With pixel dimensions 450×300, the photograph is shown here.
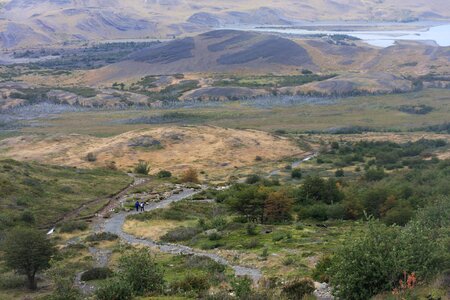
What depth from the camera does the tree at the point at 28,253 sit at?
26.4m

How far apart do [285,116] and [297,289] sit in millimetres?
84693

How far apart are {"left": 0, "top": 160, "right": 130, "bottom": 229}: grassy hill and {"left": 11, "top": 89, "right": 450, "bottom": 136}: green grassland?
112 feet

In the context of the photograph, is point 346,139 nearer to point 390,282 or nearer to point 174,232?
point 174,232

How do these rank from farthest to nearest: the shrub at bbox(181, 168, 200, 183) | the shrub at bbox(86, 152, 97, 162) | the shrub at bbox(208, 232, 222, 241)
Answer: the shrub at bbox(86, 152, 97, 162), the shrub at bbox(181, 168, 200, 183), the shrub at bbox(208, 232, 222, 241)

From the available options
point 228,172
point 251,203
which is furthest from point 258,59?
point 251,203

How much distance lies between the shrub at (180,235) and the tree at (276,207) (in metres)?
4.81

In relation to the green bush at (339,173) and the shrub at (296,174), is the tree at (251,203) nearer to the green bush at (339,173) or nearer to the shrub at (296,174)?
the shrub at (296,174)

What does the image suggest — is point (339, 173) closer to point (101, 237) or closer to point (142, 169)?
point (142, 169)

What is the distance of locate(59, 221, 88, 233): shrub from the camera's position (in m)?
37.7

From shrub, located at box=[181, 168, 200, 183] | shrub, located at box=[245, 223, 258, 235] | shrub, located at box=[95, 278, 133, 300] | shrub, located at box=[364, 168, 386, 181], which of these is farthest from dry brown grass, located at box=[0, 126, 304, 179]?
shrub, located at box=[95, 278, 133, 300]

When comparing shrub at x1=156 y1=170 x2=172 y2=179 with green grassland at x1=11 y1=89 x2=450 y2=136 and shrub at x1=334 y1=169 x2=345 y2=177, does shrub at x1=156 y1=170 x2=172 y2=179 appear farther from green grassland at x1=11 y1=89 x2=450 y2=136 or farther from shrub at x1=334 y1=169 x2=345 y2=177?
green grassland at x1=11 y1=89 x2=450 y2=136

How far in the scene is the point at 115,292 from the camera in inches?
A: 733

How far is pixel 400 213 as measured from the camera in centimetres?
3388

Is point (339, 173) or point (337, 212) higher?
point (337, 212)
